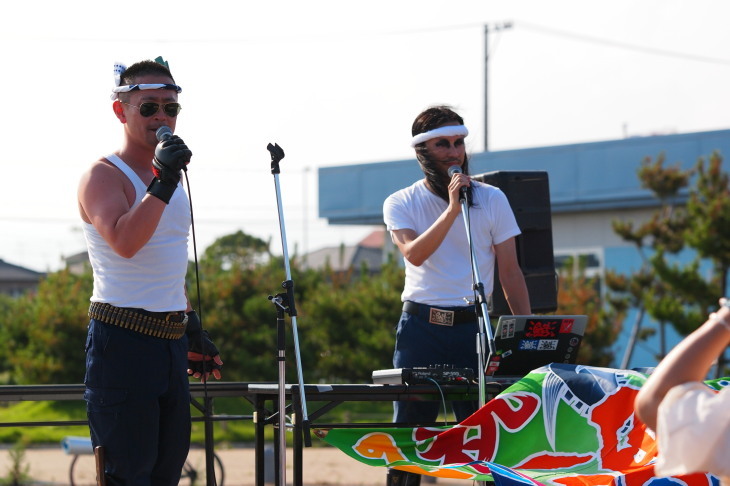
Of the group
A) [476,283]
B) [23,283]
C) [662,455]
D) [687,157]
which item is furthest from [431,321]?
[23,283]

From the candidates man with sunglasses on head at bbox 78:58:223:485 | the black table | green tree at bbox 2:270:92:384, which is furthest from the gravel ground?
man with sunglasses on head at bbox 78:58:223:485

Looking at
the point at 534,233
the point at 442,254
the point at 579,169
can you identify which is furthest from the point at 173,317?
the point at 579,169

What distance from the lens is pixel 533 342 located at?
473 cm

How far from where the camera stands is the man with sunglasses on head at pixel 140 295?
3410 mm

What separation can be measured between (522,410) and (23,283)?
5020 centimetres

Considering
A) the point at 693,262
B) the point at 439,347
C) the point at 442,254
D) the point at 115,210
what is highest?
the point at 115,210

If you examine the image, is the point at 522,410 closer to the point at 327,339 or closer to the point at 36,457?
the point at 36,457

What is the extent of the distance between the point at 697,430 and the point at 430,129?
10.1 ft

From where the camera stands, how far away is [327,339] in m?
17.4

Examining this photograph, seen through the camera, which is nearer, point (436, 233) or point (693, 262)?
point (436, 233)

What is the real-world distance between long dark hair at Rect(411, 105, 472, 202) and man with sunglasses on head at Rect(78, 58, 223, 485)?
1.58 meters

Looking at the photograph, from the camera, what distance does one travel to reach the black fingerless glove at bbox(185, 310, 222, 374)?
156 inches

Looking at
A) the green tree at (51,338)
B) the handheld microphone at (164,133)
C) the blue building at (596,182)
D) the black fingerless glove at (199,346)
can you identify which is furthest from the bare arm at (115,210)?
the blue building at (596,182)

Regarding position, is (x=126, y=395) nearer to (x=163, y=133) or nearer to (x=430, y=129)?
(x=163, y=133)
